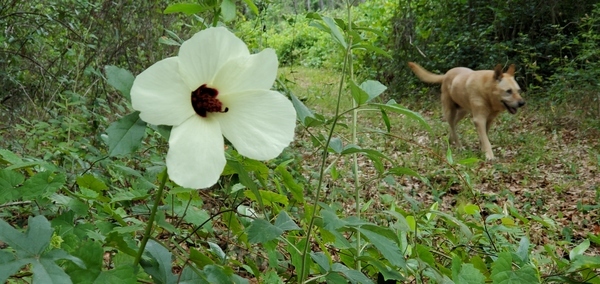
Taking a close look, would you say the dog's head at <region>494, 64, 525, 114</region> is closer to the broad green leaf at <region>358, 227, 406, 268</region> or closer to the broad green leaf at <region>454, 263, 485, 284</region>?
the broad green leaf at <region>454, 263, 485, 284</region>

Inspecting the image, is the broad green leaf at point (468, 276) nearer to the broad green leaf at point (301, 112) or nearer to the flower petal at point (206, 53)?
the broad green leaf at point (301, 112)

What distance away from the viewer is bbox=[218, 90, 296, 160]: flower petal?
2.35 ft

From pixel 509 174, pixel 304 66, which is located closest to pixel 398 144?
pixel 509 174

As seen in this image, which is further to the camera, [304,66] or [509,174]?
[304,66]

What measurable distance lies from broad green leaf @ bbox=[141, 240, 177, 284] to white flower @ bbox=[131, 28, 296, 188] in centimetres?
32

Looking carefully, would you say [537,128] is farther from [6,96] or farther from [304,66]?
[304,66]

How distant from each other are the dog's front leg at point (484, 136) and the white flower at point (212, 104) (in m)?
6.58

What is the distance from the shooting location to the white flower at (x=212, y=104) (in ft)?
2.14

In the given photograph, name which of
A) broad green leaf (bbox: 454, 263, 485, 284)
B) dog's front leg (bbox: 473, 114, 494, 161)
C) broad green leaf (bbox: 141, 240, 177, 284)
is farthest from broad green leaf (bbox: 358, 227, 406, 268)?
dog's front leg (bbox: 473, 114, 494, 161)

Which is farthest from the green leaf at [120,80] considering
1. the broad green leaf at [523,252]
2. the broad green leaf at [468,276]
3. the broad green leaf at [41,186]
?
the broad green leaf at [523,252]

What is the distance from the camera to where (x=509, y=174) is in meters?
6.26

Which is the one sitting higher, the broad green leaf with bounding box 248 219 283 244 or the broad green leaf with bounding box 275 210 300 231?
the broad green leaf with bounding box 248 219 283 244

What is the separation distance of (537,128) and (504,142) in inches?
39.1

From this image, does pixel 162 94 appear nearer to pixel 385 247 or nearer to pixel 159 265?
pixel 159 265
